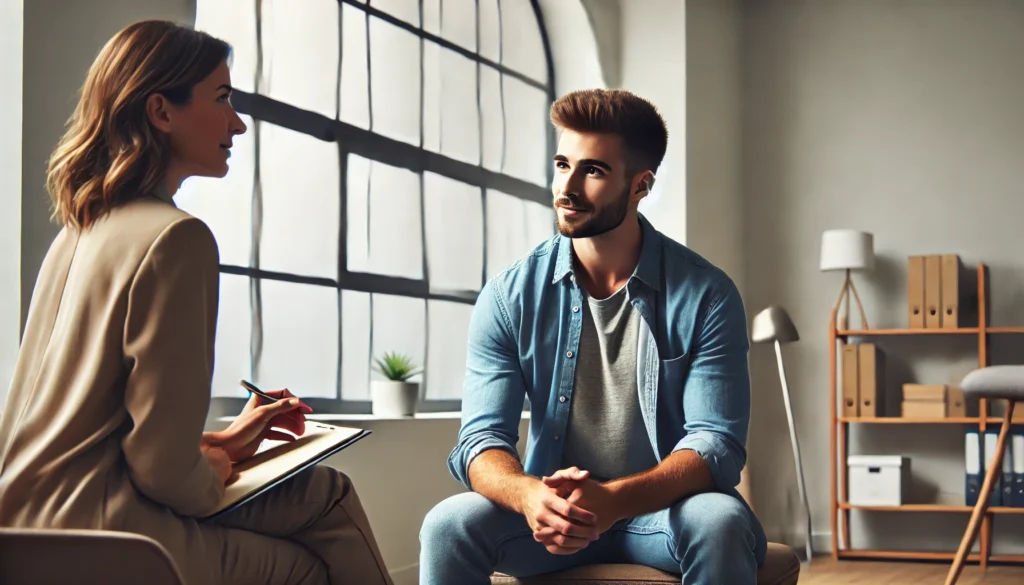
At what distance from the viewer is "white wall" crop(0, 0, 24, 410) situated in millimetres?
2191

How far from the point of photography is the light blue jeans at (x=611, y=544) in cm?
174

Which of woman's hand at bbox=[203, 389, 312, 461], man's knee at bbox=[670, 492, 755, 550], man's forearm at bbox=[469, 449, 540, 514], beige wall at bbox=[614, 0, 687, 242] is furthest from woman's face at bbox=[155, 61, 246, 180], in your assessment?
beige wall at bbox=[614, 0, 687, 242]

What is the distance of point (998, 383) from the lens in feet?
10.1

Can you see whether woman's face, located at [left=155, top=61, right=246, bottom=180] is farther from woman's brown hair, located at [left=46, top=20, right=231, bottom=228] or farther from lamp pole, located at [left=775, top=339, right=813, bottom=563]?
lamp pole, located at [left=775, top=339, right=813, bottom=563]

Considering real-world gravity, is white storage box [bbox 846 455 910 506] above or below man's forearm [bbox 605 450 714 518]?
below

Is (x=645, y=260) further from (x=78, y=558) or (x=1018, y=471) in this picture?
(x=1018, y=471)

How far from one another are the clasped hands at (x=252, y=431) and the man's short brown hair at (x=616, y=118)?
0.80m

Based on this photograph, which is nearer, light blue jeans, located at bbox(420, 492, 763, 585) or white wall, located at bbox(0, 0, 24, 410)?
light blue jeans, located at bbox(420, 492, 763, 585)

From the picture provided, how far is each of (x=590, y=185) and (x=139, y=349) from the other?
105cm

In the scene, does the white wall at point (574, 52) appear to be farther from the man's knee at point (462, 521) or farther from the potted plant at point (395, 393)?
the man's knee at point (462, 521)

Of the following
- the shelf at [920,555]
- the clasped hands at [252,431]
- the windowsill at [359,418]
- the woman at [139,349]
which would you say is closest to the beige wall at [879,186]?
the shelf at [920,555]

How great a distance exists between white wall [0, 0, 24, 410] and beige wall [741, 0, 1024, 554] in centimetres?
432

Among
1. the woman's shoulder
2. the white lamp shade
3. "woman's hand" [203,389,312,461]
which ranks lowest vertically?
"woman's hand" [203,389,312,461]

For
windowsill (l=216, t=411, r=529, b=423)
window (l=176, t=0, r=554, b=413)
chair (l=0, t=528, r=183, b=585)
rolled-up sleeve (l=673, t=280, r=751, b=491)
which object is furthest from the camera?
window (l=176, t=0, r=554, b=413)
